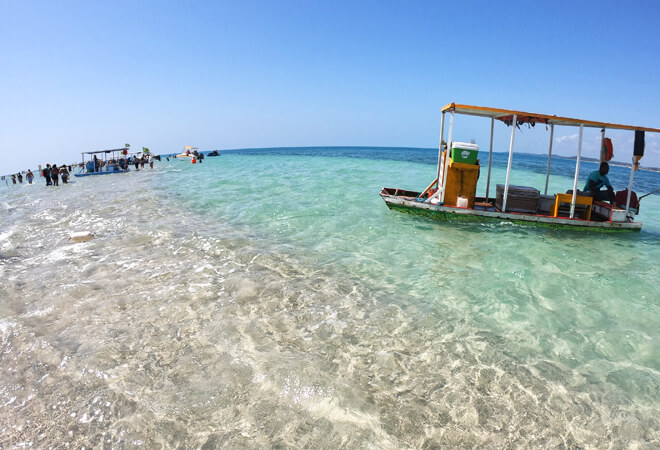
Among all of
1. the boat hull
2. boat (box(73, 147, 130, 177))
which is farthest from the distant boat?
the boat hull

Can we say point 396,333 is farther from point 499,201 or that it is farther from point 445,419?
point 499,201

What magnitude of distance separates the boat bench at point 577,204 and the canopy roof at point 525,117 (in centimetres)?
224

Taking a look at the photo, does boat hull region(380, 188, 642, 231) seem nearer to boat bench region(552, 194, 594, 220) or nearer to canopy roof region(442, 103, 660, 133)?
boat bench region(552, 194, 594, 220)

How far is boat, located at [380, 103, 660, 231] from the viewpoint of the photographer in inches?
426

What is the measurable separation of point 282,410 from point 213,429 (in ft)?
2.25

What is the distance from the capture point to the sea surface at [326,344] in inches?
136

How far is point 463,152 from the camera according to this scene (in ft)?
36.9

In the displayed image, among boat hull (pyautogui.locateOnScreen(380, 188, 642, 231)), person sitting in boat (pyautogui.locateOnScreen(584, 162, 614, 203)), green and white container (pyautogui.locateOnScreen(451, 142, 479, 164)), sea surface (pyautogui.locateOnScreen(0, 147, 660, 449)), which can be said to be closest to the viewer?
sea surface (pyautogui.locateOnScreen(0, 147, 660, 449))

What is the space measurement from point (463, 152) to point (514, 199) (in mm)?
2524

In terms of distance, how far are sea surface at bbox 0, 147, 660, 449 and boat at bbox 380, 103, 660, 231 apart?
1757 mm

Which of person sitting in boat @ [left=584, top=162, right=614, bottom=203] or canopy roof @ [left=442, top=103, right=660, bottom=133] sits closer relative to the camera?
canopy roof @ [left=442, top=103, right=660, bottom=133]

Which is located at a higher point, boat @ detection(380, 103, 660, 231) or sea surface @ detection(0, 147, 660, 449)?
boat @ detection(380, 103, 660, 231)

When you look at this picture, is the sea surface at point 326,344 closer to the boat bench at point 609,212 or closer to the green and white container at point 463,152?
the boat bench at point 609,212

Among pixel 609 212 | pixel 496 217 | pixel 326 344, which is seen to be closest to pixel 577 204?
pixel 609 212
